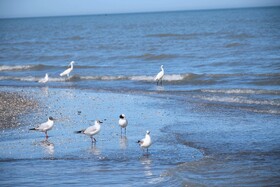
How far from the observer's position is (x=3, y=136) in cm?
1320

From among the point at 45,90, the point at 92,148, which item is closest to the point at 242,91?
the point at 45,90

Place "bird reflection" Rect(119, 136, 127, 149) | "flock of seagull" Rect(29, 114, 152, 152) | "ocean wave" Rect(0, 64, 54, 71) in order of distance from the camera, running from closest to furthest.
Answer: "flock of seagull" Rect(29, 114, 152, 152), "bird reflection" Rect(119, 136, 127, 149), "ocean wave" Rect(0, 64, 54, 71)

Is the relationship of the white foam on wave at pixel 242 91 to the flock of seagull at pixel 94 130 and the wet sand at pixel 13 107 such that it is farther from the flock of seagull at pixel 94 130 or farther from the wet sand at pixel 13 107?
the flock of seagull at pixel 94 130

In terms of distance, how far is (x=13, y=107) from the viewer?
1733cm

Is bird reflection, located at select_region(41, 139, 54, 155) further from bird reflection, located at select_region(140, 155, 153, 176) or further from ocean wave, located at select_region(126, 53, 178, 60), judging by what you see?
ocean wave, located at select_region(126, 53, 178, 60)

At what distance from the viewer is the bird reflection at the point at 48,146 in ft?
38.6

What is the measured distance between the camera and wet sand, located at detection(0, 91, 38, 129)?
14867mm

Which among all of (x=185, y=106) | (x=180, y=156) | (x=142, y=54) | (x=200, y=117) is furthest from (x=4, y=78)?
(x=180, y=156)

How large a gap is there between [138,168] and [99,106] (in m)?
7.65

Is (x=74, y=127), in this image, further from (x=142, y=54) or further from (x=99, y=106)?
(x=142, y=54)

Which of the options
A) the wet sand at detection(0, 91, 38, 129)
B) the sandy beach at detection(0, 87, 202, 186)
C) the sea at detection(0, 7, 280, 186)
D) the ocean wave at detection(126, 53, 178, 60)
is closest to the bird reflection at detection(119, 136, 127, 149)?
the sandy beach at detection(0, 87, 202, 186)

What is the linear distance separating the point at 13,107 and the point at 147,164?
26.1ft

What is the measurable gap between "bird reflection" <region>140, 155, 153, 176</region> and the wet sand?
479 cm

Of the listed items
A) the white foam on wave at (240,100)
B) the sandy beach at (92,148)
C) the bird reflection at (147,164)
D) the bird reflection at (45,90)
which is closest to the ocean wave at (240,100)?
the white foam on wave at (240,100)
